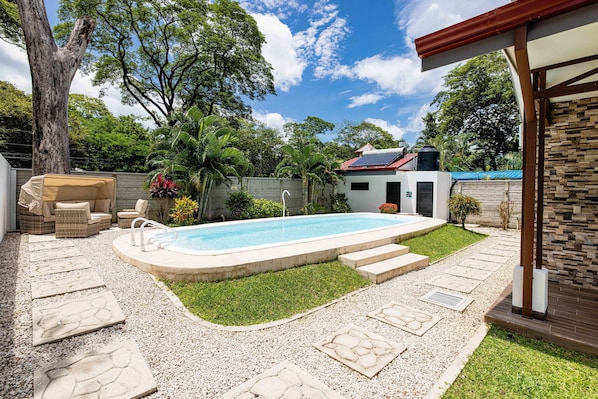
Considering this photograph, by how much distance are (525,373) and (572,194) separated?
3925 mm

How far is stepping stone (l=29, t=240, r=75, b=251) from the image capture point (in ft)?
22.0

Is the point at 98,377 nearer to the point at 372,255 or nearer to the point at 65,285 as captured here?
the point at 65,285

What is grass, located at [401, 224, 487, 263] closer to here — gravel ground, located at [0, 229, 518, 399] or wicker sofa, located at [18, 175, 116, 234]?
gravel ground, located at [0, 229, 518, 399]

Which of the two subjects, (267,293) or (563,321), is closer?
(563,321)

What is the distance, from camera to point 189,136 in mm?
11242

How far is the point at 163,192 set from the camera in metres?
10.7

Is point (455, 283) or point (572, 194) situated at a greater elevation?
point (572, 194)

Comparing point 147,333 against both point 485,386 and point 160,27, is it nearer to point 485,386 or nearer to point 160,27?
point 485,386

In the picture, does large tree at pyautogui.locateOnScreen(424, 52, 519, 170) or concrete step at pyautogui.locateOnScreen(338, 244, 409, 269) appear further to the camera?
large tree at pyautogui.locateOnScreen(424, 52, 519, 170)

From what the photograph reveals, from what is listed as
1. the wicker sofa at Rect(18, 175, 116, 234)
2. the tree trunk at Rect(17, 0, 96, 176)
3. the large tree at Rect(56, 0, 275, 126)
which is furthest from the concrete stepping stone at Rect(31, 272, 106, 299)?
the large tree at Rect(56, 0, 275, 126)

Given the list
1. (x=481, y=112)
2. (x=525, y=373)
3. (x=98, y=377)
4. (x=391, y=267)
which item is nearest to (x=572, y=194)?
(x=391, y=267)

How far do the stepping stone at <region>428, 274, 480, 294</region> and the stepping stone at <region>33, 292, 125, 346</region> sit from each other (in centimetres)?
544

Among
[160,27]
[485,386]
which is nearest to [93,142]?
[160,27]

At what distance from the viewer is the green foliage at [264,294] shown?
12.8 ft
